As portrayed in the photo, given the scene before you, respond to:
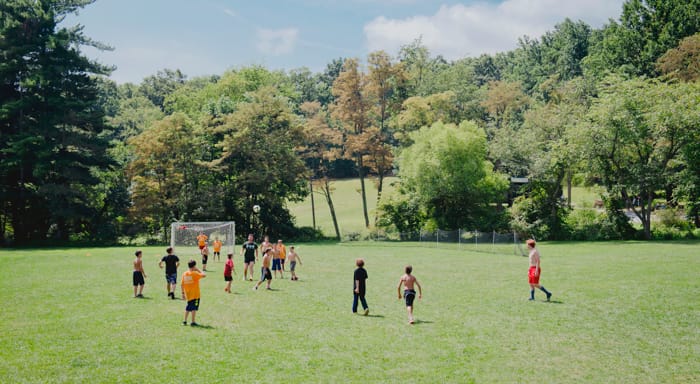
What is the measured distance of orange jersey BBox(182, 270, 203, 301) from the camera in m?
14.4

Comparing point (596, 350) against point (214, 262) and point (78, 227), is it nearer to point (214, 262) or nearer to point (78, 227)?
point (214, 262)

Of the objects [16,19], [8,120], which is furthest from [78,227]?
[16,19]

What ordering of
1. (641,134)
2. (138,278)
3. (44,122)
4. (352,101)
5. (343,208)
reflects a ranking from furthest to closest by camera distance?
(343,208) → (352,101) → (44,122) → (641,134) → (138,278)

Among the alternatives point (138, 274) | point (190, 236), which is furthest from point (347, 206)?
point (138, 274)

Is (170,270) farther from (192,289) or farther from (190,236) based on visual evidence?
(190,236)

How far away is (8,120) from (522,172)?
5046 cm

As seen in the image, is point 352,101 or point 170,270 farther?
point 352,101

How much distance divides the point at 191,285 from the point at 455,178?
1457 inches

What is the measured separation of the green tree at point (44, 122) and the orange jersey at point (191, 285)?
3826cm

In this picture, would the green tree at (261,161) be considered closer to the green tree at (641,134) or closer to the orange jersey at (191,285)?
the green tree at (641,134)

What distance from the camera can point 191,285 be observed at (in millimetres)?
14508

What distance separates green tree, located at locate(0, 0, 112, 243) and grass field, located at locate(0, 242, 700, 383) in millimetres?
25850

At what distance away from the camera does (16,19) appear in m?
47.7

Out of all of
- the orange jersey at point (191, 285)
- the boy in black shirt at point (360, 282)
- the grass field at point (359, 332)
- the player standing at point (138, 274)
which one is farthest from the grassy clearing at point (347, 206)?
the orange jersey at point (191, 285)
